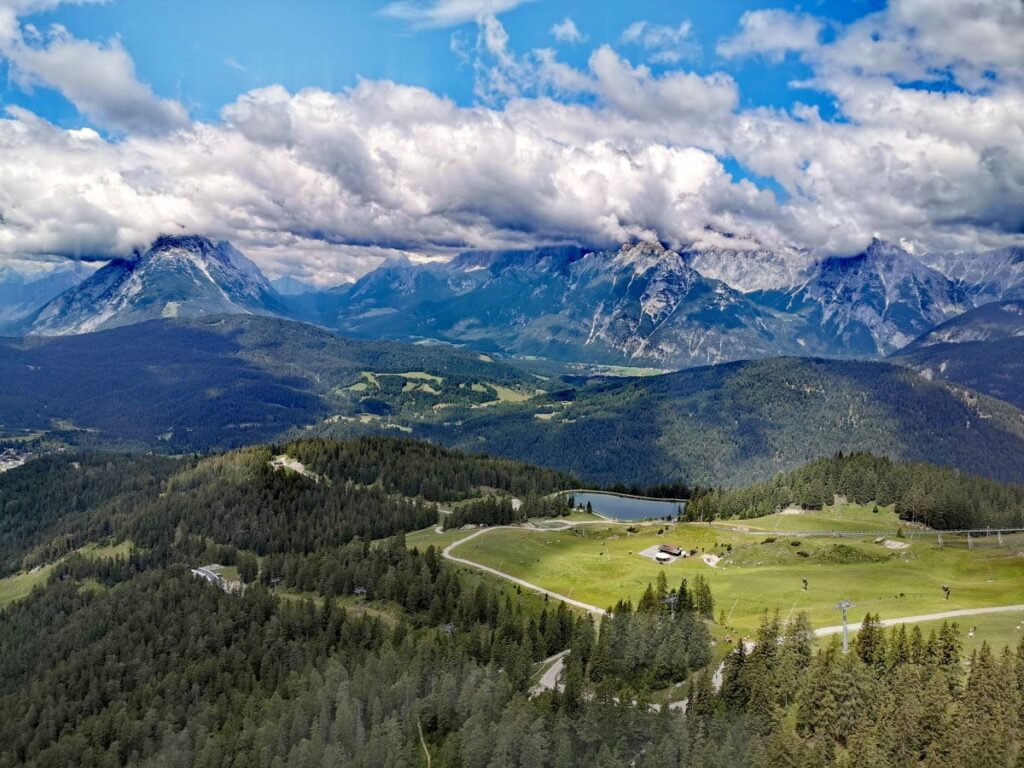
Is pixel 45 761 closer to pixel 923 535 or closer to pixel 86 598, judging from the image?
pixel 86 598

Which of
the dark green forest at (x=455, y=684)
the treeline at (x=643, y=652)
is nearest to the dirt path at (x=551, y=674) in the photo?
the dark green forest at (x=455, y=684)

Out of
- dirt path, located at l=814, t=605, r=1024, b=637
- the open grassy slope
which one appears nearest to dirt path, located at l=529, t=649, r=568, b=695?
the open grassy slope

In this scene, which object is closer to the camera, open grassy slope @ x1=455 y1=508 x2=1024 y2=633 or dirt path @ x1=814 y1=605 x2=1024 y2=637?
dirt path @ x1=814 y1=605 x2=1024 y2=637

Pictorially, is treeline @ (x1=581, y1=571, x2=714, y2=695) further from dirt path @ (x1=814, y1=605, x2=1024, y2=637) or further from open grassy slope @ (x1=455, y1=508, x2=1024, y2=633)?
dirt path @ (x1=814, y1=605, x2=1024, y2=637)

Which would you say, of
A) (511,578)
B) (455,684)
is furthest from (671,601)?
(511,578)

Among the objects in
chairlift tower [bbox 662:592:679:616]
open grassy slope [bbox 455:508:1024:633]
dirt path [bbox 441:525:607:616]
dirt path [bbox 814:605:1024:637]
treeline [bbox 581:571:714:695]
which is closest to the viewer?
treeline [bbox 581:571:714:695]

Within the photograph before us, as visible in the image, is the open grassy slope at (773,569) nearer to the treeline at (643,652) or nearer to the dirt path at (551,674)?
the treeline at (643,652)

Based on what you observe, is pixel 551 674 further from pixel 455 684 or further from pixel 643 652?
pixel 455 684

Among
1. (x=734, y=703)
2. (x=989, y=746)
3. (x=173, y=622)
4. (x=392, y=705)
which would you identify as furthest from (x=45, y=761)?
(x=989, y=746)
